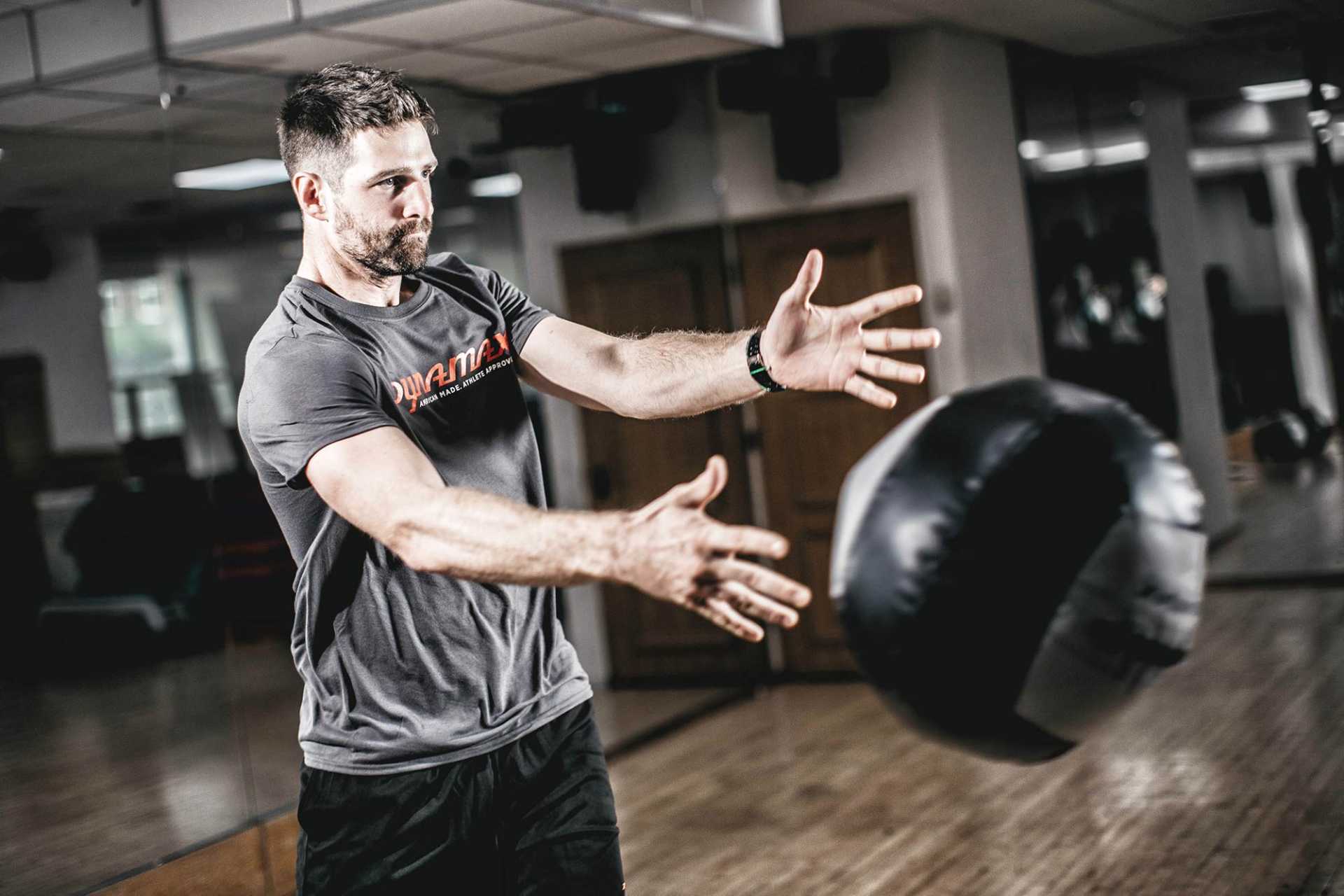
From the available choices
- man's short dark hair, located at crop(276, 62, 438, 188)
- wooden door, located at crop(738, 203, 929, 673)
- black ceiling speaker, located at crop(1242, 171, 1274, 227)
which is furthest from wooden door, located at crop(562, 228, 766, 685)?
man's short dark hair, located at crop(276, 62, 438, 188)

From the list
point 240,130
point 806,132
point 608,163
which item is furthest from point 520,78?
point 240,130

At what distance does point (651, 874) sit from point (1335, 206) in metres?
4.72

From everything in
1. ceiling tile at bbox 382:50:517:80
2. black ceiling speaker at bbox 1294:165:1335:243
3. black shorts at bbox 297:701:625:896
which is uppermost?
ceiling tile at bbox 382:50:517:80

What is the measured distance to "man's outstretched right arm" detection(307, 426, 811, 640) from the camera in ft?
4.28

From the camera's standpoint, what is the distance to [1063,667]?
1618 millimetres

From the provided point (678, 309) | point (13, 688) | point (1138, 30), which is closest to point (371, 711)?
point (13, 688)

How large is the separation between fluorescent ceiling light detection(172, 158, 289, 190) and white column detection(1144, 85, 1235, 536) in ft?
16.3

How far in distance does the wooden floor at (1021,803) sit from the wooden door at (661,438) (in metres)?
0.59

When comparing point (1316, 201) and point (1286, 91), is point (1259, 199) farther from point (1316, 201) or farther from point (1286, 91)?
point (1286, 91)

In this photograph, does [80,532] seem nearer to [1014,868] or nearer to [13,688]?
[13,688]

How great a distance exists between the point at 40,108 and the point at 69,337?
0.60 meters

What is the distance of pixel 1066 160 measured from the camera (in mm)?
7238

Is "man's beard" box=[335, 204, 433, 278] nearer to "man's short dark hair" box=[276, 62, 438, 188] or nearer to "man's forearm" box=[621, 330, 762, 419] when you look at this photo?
"man's short dark hair" box=[276, 62, 438, 188]

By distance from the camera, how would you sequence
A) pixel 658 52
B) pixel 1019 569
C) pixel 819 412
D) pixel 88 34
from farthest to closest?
pixel 819 412 < pixel 658 52 < pixel 88 34 < pixel 1019 569
